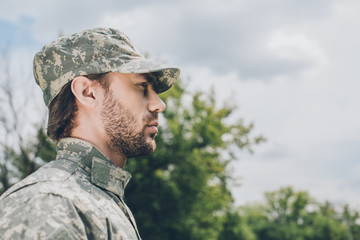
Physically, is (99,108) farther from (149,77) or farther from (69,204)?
(69,204)

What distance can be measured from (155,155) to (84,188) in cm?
2110

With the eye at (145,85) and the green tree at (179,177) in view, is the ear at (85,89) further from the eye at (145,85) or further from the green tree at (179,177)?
the green tree at (179,177)

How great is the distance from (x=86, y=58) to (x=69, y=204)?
3.12 feet

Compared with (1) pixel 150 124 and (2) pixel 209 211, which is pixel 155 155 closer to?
(2) pixel 209 211

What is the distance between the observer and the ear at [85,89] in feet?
7.57

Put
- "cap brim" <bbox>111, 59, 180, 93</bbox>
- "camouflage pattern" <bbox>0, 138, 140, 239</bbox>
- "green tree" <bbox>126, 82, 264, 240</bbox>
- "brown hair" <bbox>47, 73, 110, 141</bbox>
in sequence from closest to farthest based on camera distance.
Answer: "camouflage pattern" <bbox>0, 138, 140, 239</bbox> → "cap brim" <bbox>111, 59, 180, 93</bbox> → "brown hair" <bbox>47, 73, 110, 141</bbox> → "green tree" <bbox>126, 82, 264, 240</bbox>

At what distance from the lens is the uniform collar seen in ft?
6.80

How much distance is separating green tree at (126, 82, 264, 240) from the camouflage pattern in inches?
789

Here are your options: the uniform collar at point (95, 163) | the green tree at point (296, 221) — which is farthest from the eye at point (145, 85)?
the green tree at point (296, 221)

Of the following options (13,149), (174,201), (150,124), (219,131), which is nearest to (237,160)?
(219,131)

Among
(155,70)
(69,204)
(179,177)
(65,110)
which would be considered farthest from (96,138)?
(179,177)

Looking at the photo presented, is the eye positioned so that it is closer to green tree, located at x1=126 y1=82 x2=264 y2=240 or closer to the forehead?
the forehead

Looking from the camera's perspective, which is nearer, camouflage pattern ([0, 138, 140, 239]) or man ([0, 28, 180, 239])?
camouflage pattern ([0, 138, 140, 239])

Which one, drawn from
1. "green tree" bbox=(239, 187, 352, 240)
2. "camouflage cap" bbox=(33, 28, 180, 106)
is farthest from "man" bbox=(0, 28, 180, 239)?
"green tree" bbox=(239, 187, 352, 240)
